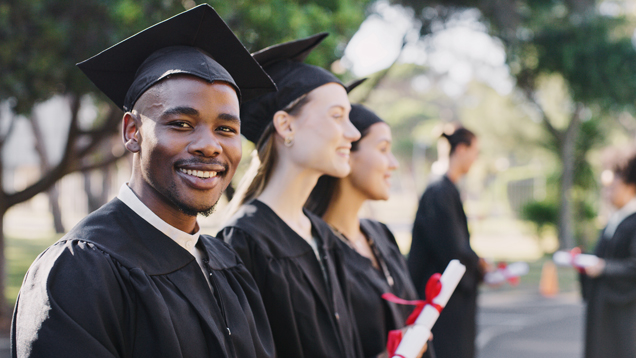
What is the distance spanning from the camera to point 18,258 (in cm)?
1645

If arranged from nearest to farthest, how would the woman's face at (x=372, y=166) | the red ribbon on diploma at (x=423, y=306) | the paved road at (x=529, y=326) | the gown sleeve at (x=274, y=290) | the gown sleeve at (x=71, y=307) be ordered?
the gown sleeve at (x=71, y=307), the gown sleeve at (x=274, y=290), the red ribbon on diploma at (x=423, y=306), the woman's face at (x=372, y=166), the paved road at (x=529, y=326)

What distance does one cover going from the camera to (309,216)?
2.68 m

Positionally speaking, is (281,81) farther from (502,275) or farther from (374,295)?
(502,275)

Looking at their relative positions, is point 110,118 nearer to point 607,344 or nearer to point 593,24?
point 607,344

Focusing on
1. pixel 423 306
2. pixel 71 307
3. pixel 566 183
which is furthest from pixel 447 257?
pixel 566 183

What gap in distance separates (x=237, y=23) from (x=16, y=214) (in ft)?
131

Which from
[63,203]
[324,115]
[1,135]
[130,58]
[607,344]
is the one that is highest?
[130,58]

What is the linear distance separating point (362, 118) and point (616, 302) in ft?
10.0

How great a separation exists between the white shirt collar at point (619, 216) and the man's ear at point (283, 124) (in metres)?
3.49

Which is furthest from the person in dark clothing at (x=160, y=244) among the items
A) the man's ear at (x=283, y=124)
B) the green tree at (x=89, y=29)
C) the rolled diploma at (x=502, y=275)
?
the green tree at (x=89, y=29)

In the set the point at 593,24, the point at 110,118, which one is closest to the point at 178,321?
the point at 110,118

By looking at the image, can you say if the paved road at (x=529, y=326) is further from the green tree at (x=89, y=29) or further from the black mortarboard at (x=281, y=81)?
the black mortarboard at (x=281, y=81)

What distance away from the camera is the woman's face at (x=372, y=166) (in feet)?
10.2

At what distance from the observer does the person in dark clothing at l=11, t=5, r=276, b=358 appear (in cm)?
135
